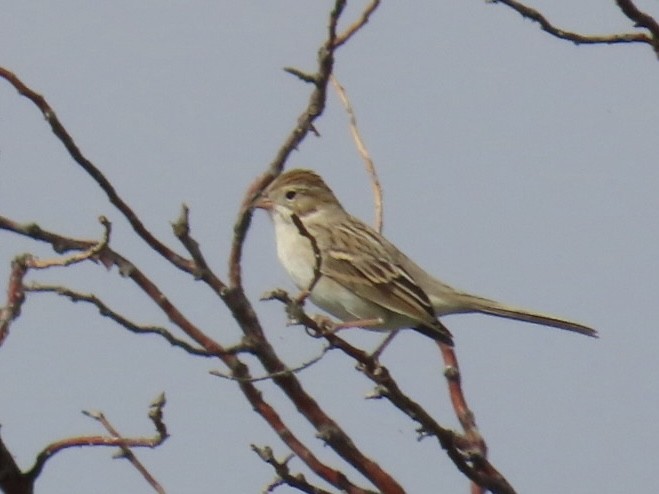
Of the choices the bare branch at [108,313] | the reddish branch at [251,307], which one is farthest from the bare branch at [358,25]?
the bare branch at [108,313]

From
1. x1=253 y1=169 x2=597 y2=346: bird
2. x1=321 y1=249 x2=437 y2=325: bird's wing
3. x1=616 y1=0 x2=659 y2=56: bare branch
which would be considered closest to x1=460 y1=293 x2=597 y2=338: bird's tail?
x1=253 y1=169 x2=597 y2=346: bird

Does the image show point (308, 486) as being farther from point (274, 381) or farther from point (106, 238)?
point (106, 238)

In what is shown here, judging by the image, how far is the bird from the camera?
25.5ft

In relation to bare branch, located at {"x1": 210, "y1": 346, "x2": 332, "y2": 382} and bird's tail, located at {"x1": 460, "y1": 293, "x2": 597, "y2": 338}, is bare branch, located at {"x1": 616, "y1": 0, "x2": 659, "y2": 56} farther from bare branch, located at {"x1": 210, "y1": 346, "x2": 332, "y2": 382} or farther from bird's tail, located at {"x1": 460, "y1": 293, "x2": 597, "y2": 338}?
bird's tail, located at {"x1": 460, "y1": 293, "x2": 597, "y2": 338}

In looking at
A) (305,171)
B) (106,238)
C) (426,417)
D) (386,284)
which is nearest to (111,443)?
(106,238)

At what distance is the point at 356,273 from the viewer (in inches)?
315

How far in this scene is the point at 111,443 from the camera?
138 inches

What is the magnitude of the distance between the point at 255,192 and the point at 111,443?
3.17 feet

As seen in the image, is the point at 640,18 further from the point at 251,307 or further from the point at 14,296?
the point at 14,296

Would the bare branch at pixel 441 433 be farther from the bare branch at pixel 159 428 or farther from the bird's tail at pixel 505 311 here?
the bird's tail at pixel 505 311

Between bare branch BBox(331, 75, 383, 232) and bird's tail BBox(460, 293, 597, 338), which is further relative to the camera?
bird's tail BBox(460, 293, 597, 338)

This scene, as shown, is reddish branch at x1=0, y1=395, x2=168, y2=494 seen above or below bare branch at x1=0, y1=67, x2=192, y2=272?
below

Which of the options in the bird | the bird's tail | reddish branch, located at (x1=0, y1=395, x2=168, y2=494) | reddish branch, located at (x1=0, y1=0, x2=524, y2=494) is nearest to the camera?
reddish branch, located at (x1=0, y1=395, x2=168, y2=494)

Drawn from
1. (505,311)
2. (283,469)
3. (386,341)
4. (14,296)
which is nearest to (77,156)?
(14,296)
